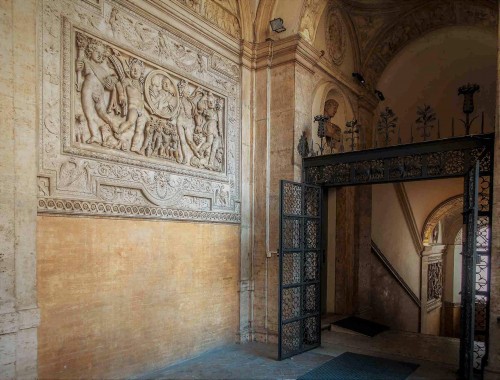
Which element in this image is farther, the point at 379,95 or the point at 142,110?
the point at 379,95

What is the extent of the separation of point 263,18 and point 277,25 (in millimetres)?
448

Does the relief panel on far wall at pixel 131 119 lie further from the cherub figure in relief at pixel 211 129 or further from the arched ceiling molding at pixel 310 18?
the arched ceiling molding at pixel 310 18

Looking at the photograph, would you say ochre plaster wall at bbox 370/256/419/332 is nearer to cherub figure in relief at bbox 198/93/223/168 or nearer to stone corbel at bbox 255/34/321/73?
stone corbel at bbox 255/34/321/73

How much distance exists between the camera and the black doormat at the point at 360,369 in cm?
502

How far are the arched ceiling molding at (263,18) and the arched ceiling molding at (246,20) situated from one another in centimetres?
10

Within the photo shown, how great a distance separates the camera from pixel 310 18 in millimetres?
6754

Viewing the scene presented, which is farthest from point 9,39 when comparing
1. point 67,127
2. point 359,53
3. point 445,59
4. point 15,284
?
point 445,59

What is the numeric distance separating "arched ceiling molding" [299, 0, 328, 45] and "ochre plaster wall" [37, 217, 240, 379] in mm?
3519

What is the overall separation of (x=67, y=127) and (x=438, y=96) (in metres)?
7.94

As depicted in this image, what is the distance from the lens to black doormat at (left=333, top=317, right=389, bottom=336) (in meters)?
7.16

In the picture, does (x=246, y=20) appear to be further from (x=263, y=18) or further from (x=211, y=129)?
(x=211, y=129)

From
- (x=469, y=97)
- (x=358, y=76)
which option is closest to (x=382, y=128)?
(x=469, y=97)

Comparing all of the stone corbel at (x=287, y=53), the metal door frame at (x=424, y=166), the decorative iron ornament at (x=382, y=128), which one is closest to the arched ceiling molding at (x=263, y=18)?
the stone corbel at (x=287, y=53)

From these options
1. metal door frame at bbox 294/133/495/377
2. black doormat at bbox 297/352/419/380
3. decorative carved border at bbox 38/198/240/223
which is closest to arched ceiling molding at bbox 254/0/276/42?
metal door frame at bbox 294/133/495/377
